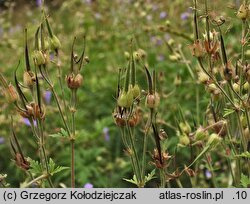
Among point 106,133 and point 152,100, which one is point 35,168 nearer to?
point 152,100

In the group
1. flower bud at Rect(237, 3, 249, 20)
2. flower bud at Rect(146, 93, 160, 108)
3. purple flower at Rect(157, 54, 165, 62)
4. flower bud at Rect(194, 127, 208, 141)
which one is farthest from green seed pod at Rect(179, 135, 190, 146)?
purple flower at Rect(157, 54, 165, 62)

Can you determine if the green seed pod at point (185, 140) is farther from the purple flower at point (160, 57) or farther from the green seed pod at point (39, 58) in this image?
the purple flower at point (160, 57)

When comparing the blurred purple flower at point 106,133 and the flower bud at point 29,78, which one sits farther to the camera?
the blurred purple flower at point 106,133

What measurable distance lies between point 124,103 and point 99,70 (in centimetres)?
249

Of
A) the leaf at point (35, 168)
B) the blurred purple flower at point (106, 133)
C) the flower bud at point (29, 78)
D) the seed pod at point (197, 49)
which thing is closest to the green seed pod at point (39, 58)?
the flower bud at point (29, 78)

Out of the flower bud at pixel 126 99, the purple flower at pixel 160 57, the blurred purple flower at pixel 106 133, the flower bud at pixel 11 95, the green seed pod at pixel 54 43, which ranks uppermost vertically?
the purple flower at pixel 160 57

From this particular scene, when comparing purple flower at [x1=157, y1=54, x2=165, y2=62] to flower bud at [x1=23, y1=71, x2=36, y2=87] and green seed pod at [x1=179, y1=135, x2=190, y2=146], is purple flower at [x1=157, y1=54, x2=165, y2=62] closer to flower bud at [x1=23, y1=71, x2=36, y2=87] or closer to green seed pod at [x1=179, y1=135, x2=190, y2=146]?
green seed pod at [x1=179, y1=135, x2=190, y2=146]

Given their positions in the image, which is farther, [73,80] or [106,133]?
[106,133]

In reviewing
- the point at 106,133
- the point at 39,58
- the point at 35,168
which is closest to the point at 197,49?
the point at 39,58

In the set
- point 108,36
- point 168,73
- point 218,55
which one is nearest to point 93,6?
point 108,36

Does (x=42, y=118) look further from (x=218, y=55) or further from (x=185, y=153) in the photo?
(x=185, y=153)

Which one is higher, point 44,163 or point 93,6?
point 93,6

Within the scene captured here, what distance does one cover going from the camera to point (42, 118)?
1.33 meters
